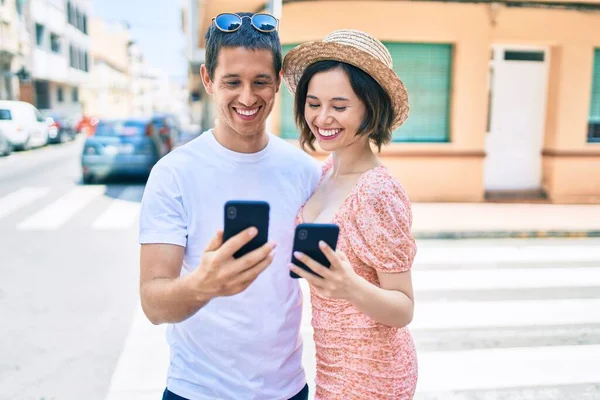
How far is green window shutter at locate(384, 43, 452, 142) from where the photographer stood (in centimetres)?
1116

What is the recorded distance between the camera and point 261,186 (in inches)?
69.2

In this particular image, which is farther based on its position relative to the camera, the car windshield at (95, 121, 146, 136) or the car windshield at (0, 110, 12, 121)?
the car windshield at (0, 110, 12, 121)

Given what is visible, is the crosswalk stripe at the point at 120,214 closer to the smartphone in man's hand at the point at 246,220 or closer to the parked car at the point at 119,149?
the parked car at the point at 119,149

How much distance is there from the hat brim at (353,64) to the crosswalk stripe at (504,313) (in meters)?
3.44

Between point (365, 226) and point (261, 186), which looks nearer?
point (365, 226)

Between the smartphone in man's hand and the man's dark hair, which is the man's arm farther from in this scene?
the man's dark hair

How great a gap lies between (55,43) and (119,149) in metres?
32.9

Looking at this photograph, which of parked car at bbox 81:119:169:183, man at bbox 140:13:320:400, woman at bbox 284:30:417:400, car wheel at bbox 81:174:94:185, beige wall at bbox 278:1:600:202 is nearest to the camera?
woman at bbox 284:30:417:400

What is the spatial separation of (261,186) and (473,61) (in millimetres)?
10377

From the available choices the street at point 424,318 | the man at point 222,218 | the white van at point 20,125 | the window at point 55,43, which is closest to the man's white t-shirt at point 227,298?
the man at point 222,218

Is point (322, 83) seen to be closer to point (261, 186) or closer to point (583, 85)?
point (261, 186)

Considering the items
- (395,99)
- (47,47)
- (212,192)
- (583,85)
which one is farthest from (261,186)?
(47,47)

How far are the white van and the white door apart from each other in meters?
16.7

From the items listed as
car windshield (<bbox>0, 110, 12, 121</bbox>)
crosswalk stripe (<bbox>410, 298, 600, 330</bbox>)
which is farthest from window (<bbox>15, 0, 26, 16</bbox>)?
crosswalk stripe (<bbox>410, 298, 600, 330</bbox>)
